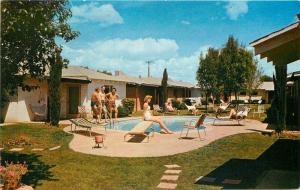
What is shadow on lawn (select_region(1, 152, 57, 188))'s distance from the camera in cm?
848

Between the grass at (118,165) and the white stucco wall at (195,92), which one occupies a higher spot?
the white stucco wall at (195,92)

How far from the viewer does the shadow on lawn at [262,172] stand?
7.60 metres

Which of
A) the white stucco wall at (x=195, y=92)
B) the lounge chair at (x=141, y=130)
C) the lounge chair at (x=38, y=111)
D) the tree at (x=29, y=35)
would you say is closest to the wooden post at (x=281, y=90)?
the lounge chair at (x=141, y=130)

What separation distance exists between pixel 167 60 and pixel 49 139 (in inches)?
1054

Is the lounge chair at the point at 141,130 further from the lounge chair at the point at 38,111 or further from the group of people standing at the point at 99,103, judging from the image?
the lounge chair at the point at 38,111

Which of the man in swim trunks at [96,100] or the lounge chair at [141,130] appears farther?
the man in swim trunks at [96,100]

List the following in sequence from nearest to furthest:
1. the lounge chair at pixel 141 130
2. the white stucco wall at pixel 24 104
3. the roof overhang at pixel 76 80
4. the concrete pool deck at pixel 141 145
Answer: the concrete pool deck at pixel 141 145, the lounge chair at pixel 141 130, the white stucco wall at pixel 24 104, the roof overhang at pixel 76 80

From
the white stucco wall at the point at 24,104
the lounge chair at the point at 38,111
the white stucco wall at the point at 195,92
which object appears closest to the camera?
the white stucco wall at the point at 24,104

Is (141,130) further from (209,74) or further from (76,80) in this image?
(209,74)

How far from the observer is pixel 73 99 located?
80.8 feet

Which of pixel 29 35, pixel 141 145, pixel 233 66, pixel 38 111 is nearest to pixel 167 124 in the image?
pixel 38 111

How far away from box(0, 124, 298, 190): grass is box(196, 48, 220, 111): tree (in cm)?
2554

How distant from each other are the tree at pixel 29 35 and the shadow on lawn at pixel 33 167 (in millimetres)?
2217

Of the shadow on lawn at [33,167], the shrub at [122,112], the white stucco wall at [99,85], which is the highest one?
the white stucco wall at [99,85]
